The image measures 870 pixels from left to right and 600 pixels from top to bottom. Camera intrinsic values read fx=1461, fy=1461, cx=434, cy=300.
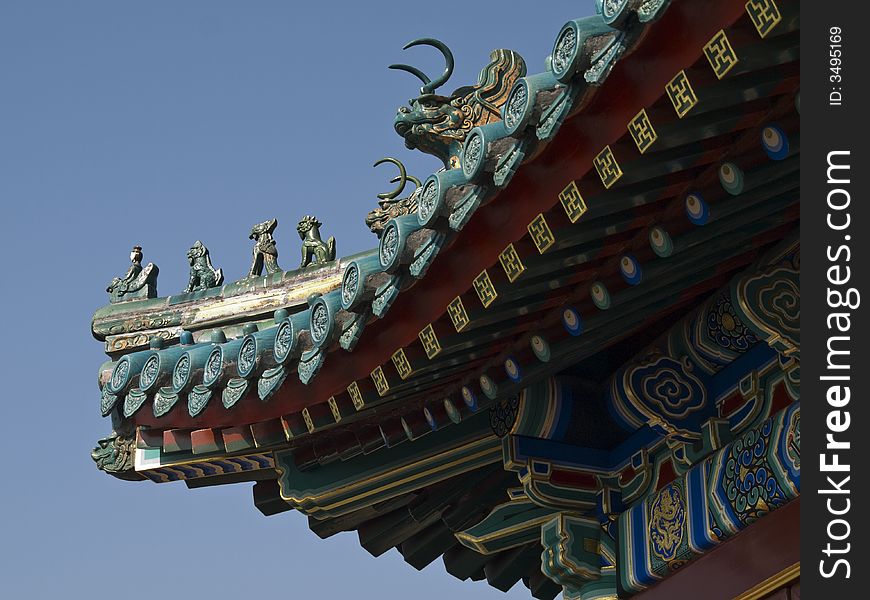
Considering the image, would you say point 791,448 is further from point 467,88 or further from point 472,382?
point 467,88

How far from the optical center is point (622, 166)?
4.61 meters

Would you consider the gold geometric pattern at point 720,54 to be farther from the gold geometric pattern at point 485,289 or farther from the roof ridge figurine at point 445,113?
the roof ridge figurine at point 445,113

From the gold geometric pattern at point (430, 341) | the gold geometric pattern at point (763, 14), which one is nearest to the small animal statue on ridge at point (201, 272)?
the gold geometric pattern at point (430, 341)

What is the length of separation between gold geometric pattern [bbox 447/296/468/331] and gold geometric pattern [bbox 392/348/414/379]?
391mm

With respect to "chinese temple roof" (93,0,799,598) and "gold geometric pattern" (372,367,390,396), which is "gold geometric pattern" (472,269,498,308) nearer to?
"chinese temple roof" (93,0,799,598)

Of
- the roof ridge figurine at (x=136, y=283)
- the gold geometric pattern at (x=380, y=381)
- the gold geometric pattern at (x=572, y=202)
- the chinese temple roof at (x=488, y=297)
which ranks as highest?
the roof ridge figurine at (x=136, y=283)

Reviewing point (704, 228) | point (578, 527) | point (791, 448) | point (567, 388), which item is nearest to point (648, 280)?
point (704, 228)

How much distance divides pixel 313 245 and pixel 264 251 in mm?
287

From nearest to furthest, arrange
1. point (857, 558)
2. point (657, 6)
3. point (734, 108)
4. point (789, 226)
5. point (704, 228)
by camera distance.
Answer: point (857, 558) → point (657, 6) → point (734, 108) → point (704, 228) → point (789, 226)

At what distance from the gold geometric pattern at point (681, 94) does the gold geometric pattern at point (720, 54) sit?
0.14 m

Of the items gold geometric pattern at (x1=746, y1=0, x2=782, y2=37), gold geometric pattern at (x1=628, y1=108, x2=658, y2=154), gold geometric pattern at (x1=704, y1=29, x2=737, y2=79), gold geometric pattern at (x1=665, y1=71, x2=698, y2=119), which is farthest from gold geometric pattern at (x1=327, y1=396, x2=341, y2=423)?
gold geometric pattern at (x1=746, y1=0, x2=782, y2=37)

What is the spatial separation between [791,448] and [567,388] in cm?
131

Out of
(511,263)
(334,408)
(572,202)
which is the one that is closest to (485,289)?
(511,263)

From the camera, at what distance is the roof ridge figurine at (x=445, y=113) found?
23.0 ft
